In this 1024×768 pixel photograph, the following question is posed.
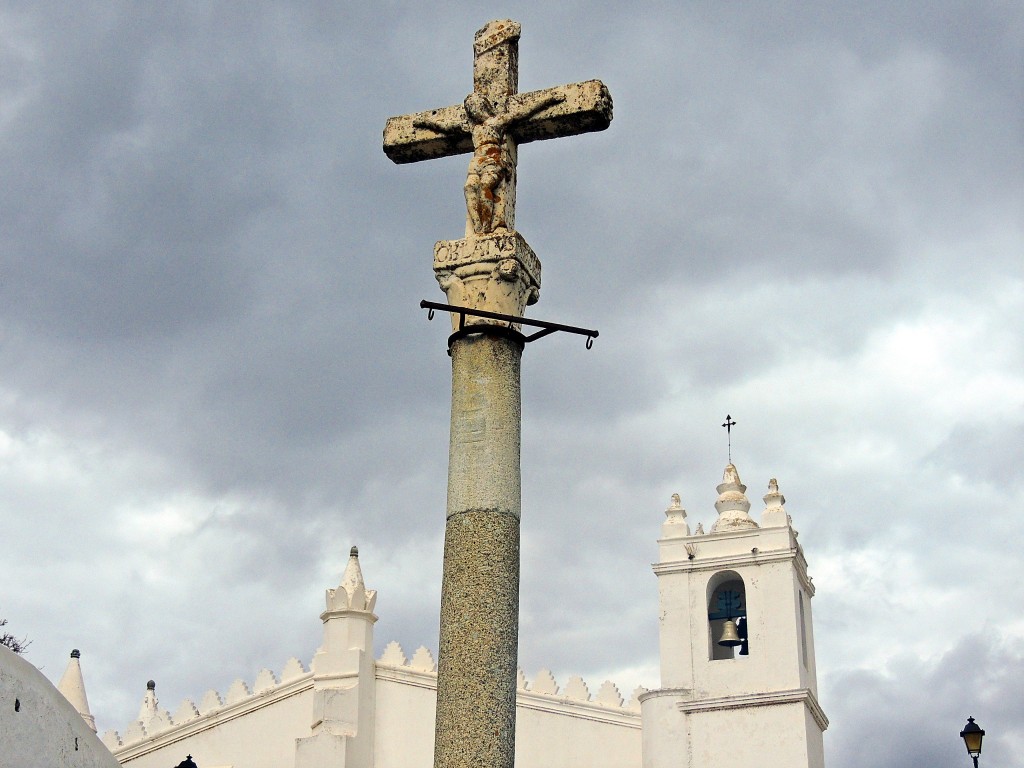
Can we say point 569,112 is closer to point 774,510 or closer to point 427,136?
point 427,136

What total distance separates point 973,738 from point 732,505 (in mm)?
12943

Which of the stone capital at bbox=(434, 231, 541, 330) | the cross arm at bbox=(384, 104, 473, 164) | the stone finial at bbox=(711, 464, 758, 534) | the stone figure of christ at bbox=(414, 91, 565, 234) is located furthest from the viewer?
the stone finial at bbox=(711, 464, 758, 534)

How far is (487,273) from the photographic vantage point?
8797mm

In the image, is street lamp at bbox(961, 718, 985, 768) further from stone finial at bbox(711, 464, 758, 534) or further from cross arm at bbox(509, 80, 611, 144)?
stone finial at bbox(711, 464, 758, 534)

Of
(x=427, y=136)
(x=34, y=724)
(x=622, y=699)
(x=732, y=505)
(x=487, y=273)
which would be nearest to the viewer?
(x=34, y=724)

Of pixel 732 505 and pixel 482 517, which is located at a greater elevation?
pixel 732 505

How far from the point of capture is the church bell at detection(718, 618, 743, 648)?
2636 centimetres

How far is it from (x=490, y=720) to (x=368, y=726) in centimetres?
1914

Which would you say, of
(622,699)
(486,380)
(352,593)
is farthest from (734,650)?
(486,380)

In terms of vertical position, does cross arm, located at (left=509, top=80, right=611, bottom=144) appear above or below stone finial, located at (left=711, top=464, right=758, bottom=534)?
below

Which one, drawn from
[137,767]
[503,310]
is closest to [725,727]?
[137,767]

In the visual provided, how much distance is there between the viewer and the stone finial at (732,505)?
90.8 ft

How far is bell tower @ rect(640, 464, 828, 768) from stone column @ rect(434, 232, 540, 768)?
17.9m

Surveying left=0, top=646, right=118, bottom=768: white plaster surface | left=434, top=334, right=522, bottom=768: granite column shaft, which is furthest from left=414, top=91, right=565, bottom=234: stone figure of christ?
left=0, top=646, right=118, bottom=768: white plaster surface
